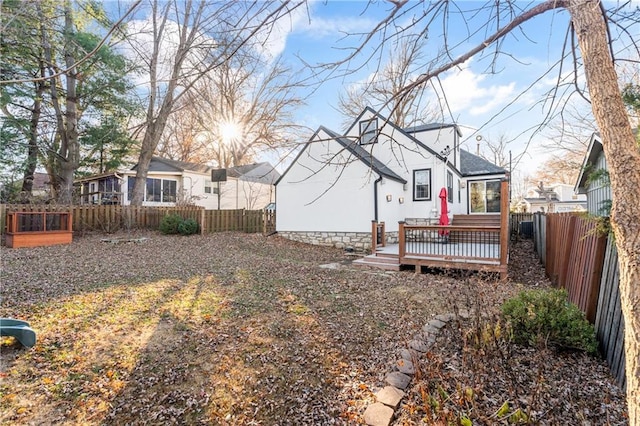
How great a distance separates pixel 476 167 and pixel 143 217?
17027mm

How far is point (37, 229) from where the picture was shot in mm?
9719

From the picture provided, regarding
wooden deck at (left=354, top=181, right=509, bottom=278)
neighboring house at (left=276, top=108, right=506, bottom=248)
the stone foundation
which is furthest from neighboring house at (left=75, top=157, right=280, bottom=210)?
wooden deck at (left=354, top=181, right=509, bottom=278)

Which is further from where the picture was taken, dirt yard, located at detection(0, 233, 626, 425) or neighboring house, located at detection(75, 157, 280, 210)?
neighboring house, located at detection(75, 157, 280, 210)

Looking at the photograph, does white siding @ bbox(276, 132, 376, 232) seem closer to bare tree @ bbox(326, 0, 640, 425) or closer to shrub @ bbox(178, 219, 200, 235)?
shrub @ bbox(178, 219, 200, 235)

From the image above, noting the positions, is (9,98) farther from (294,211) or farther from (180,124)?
(180,124)

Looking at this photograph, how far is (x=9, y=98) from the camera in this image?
37.9 ft

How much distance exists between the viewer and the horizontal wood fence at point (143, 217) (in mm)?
11164

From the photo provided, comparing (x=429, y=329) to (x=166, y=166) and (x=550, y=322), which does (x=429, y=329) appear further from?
(x=166, y=166)

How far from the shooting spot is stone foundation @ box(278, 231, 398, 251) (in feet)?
37.1

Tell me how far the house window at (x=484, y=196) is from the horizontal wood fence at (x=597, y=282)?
411 inches

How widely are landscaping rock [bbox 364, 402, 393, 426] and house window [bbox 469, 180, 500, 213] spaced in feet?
49.6

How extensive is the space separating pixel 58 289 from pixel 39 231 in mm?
6623

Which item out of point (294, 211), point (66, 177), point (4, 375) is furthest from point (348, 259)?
point (66, 177)

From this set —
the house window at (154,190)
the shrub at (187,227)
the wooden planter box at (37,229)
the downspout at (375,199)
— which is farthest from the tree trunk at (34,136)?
the downspout at (375,199)
